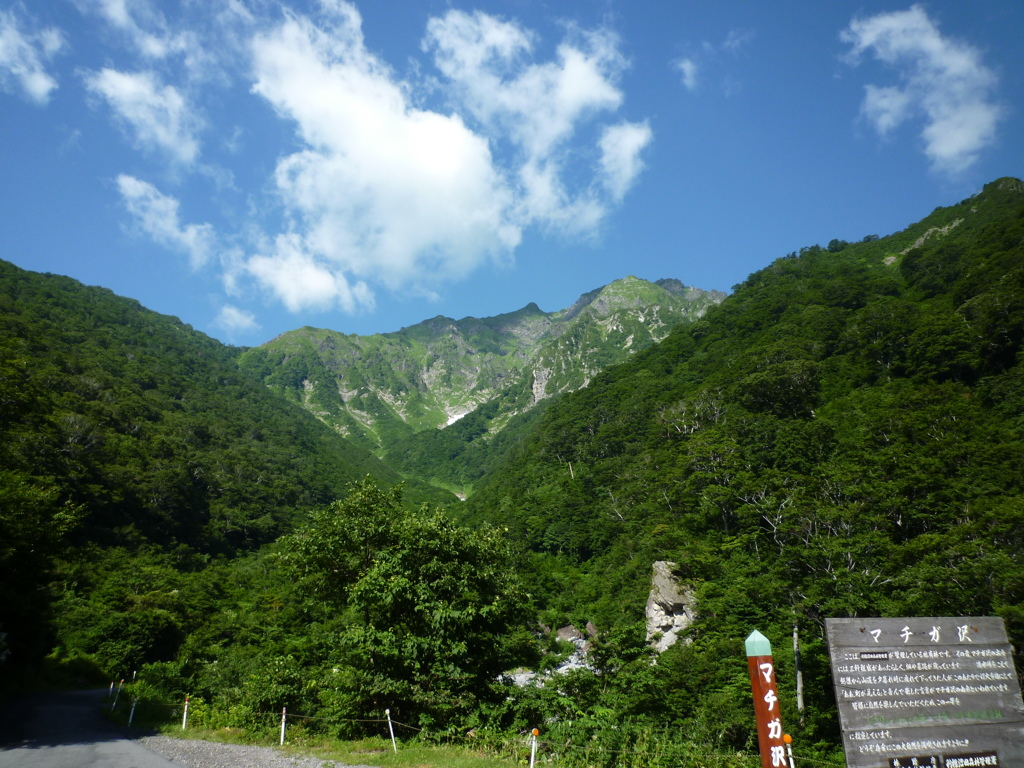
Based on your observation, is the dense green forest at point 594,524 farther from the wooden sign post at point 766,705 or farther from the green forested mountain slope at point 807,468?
the wooden sign post at point 766,705

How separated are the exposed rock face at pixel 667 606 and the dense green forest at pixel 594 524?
4.26ft

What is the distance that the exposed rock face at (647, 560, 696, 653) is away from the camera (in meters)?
40.6

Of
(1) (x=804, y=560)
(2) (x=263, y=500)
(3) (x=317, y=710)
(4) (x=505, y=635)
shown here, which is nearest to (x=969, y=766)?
(4) (x=505, y=635)

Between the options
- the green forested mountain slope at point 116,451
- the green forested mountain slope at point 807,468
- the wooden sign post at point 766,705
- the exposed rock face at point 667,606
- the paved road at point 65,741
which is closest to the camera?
the wooden sign post at point 766,705

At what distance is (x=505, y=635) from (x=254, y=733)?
8236 mm

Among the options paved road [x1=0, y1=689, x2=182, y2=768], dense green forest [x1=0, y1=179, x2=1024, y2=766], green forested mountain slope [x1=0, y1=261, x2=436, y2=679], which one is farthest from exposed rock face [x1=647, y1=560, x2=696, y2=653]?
green forested mountain slope [x1=0, y1=261, x2=436, y2=679]

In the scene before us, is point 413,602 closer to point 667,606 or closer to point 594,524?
point 667,606

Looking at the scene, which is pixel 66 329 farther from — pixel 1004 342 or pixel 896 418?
pixel 1004 342

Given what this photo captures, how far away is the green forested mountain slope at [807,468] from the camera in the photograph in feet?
76.7

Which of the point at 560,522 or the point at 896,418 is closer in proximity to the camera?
the point at 896,418

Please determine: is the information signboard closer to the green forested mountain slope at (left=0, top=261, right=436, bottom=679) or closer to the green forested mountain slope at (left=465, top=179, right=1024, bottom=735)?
the green forested mountain slope at (left=465, top=179, right=1024, bottom=735)

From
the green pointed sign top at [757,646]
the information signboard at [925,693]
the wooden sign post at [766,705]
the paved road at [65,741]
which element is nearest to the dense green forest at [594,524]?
the paved road at [65,741]

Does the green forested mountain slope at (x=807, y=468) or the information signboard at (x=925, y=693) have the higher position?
the green forested mountain slope at (x=807, y=468)

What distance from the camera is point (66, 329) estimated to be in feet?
370
